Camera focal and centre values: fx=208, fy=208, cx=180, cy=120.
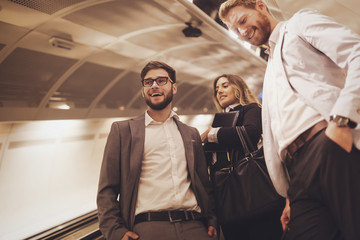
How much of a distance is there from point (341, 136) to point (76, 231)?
432 cm

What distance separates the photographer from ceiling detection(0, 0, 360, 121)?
3375 mm

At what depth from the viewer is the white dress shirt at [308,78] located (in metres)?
1.11

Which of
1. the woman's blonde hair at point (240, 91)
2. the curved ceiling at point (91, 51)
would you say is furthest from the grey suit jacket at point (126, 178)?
the curved ceiling at point (91, 51)

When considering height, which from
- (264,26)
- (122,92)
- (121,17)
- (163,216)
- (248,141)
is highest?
(121,17)

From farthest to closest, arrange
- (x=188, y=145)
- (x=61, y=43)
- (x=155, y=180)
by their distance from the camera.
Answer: (x=61, y=43)
(x=188, y=145)
(x=155, y=180)

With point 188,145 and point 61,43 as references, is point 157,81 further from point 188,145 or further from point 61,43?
point 61,43

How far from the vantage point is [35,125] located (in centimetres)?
516

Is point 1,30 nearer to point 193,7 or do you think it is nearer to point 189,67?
point 193,7

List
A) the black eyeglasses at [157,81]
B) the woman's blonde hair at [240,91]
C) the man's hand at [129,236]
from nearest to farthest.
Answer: the man's hand at [129,236]
the black eyeglasses at [157,81]
the woman's blonde hair at [240,91]

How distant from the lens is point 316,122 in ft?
3.96

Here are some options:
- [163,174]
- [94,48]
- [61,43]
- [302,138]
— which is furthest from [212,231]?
[94,48]

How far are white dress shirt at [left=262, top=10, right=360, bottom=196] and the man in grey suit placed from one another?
80 centimetres

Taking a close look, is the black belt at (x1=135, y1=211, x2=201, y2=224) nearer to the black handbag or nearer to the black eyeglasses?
the black handbag

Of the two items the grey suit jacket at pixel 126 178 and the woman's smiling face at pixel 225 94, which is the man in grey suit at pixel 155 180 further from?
the woman's smiling face at pixel 225 94
